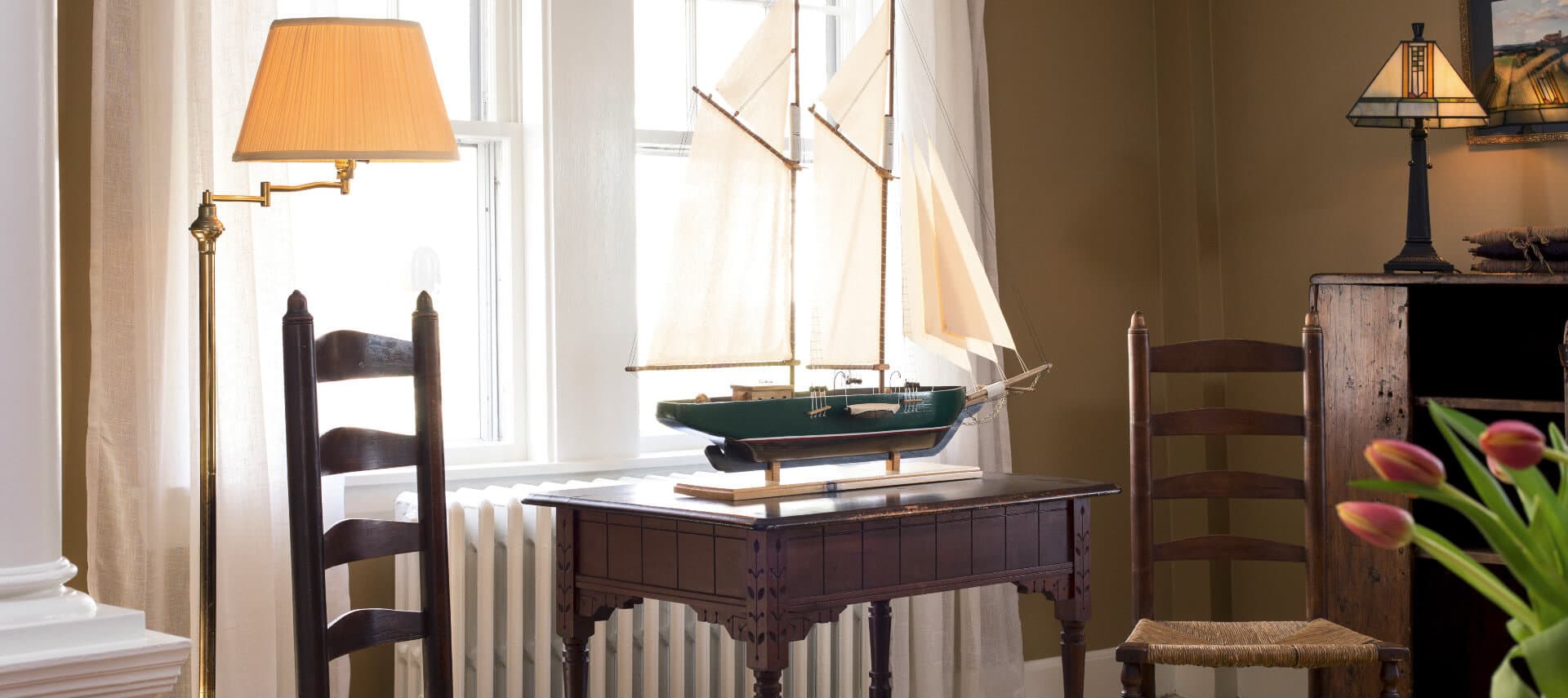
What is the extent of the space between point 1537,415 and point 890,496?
1486mm

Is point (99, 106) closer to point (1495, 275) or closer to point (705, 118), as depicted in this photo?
point (705, 118)

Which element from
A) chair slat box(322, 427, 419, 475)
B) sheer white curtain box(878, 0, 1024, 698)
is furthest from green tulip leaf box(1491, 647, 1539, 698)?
sheer white curtain box(878, 0, 1024, 698)

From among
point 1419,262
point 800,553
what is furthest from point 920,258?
point 1419,262

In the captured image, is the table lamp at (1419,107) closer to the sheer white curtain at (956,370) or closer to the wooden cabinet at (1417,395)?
the wooden cabinet at (1417,395)

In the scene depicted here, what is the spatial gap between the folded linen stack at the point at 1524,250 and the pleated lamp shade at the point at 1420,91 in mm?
275

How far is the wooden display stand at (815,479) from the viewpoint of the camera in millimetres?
2484

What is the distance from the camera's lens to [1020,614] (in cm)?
390

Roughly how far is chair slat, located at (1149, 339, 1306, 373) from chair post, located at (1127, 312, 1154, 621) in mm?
→ 35

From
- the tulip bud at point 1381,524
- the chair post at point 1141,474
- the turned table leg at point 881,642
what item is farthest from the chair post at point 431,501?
the tulip bud at point 1381,524

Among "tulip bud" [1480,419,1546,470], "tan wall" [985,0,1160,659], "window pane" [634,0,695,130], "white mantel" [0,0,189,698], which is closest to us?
"tulip bud" [1480,419,1546,470]

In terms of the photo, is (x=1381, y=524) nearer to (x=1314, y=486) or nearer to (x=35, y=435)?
(x=35, y=435)

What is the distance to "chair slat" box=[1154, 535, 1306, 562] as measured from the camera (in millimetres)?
2998

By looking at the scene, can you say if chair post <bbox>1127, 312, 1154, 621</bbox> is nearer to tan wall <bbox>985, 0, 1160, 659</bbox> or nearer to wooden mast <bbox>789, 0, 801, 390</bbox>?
wooden mast <bbox>789, 0, 801, 390</bbox>

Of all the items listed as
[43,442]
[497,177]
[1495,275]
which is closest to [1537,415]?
[1495,275]
